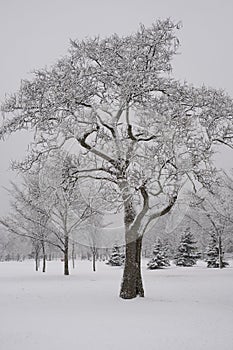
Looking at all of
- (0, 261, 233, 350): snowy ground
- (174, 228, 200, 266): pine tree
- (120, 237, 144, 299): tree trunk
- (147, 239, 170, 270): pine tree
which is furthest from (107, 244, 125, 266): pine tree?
(0, 261, 233, 350): snowy ground

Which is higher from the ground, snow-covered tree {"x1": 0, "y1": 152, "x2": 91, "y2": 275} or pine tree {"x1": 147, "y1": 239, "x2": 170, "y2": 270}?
snow-covered tree {"x1": 0, "y1": 152, "x2": 91, "y2": 275}

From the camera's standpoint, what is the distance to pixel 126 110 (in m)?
12.4

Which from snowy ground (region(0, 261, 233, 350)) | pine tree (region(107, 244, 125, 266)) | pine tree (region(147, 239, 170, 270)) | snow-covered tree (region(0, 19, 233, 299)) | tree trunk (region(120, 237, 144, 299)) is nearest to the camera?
snowy ground (region(0, 261, 233, 350))

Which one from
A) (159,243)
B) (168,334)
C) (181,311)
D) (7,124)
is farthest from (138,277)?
(159,243)

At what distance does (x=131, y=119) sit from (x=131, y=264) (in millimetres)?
5326

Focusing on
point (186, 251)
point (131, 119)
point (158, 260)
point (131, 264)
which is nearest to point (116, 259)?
point (158, 260)

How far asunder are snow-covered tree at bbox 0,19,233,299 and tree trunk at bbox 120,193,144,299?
0.03 m

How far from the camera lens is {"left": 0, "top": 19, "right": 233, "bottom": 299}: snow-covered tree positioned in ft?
37.0

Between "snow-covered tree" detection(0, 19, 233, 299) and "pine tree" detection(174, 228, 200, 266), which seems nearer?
"snow-covered tree" detection(0, 19, 233, 299)

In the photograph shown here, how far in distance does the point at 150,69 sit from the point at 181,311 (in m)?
7.81

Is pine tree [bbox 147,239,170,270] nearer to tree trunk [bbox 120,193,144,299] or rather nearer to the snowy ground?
the snowy ground

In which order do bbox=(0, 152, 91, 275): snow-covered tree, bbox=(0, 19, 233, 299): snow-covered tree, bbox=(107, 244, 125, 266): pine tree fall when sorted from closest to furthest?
bbox=(0, 19, 233, 299): snow-covered tree
bbox=(0, 152, 91, 275): snow-covered tree
bbox=(107, 244, 125, 266): pine tree

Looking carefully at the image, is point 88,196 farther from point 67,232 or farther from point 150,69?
point 67,232

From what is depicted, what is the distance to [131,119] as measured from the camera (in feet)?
41.5
